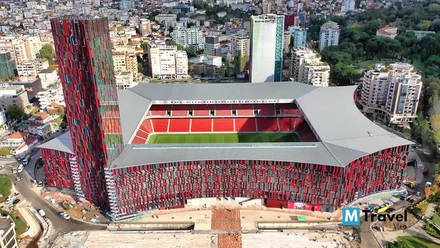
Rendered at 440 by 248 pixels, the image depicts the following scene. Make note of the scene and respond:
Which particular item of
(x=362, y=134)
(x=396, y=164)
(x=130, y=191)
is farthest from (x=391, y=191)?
(x=130, y=191)

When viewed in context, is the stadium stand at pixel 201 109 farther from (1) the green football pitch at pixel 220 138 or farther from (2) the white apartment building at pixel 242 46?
(2) the white apartment building at pixel 242 46

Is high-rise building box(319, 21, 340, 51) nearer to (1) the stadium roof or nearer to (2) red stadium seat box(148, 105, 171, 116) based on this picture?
(1) the stadium roof

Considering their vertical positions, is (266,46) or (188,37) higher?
(266,46)

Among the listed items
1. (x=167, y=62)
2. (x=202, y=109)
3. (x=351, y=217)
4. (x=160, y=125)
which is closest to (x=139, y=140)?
(x=160, y=125)

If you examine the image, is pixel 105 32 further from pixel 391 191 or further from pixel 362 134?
pixel 391 191

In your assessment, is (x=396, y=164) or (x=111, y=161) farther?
(x=396, y=164)

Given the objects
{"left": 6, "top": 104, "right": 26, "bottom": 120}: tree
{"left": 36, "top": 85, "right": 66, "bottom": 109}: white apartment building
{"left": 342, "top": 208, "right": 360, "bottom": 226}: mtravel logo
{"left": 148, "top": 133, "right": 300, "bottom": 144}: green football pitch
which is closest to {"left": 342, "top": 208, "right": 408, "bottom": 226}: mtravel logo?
{"left": 342, "top": 208, "right": 360, "bottom": 226}: mtravel logo

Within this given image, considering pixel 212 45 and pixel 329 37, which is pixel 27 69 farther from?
pixel 329 37

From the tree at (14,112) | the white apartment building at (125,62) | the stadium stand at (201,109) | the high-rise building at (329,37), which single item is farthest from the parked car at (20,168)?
the high-rise building at (329,37)
